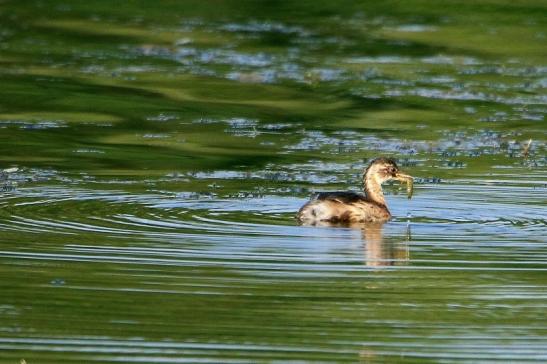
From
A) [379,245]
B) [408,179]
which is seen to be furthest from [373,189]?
[379,245]

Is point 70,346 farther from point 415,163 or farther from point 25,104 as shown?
point 25,104

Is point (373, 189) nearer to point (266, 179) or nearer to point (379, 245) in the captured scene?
point (266, 179)

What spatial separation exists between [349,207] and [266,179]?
2.22 m

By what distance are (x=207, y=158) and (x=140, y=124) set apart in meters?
2.78

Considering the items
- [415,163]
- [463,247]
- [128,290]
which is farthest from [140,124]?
[128,290]

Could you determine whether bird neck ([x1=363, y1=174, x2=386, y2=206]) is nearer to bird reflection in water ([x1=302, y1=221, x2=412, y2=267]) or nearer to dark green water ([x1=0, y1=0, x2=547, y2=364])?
dark green water ([x1=0, y1=0, x2=547, y2=364])

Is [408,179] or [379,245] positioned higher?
[408,179]

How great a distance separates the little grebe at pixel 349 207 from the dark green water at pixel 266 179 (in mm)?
169

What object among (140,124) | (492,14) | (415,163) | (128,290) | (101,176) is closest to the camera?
(128,290)

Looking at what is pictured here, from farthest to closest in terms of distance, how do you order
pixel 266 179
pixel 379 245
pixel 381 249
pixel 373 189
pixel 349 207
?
1. pixel 266 179
2. pixel 373 189
3. pixel 349 207
4. pixel 379 245
5. pixel 381 249

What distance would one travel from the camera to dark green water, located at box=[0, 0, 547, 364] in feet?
30.1

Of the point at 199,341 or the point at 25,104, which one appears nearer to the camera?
the point at 199,341

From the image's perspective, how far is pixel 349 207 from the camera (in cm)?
1343

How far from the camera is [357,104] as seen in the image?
2144 centimetres
